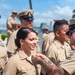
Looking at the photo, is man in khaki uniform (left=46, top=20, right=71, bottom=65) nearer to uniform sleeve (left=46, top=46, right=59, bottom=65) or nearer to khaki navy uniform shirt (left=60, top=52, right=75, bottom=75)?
uniform sleeve (left=46, top=46, right=59, bottom=65)

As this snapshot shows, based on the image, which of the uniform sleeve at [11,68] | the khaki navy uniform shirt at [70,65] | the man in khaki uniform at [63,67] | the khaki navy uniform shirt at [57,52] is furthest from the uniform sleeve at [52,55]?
the khaki navy uniform shirt at [70,65]

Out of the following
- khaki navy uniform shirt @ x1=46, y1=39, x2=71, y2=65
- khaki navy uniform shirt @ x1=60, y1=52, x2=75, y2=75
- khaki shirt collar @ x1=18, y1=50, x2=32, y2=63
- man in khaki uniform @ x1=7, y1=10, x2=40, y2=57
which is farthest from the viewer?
man in khaki uniform @ x1=7, y1=10, x2=40, y2=57

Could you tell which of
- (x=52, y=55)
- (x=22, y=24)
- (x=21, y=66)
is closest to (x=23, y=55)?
(x=21, y=66)

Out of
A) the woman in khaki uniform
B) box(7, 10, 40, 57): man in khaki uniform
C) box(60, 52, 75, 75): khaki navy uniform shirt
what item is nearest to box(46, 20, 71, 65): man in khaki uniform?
box(7, 10, 40, 57): man in khaki uniform

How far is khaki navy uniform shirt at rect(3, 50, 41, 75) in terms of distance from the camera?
11.0 ft

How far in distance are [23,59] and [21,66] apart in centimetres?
11

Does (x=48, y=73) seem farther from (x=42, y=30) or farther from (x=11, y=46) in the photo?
(x=42, y=30)

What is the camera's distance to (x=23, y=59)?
11.4ft

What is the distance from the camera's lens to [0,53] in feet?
15.2

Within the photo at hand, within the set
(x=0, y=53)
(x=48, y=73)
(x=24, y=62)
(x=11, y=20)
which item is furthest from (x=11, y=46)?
(x=11, y=20)

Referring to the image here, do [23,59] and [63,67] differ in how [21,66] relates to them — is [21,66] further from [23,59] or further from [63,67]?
[63,67]

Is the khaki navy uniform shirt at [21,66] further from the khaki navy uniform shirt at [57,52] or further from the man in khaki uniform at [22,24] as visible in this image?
the man in khaki uniform at [22,24]

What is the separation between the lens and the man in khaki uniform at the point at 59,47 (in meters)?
4.40

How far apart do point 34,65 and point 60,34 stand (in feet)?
4.84
